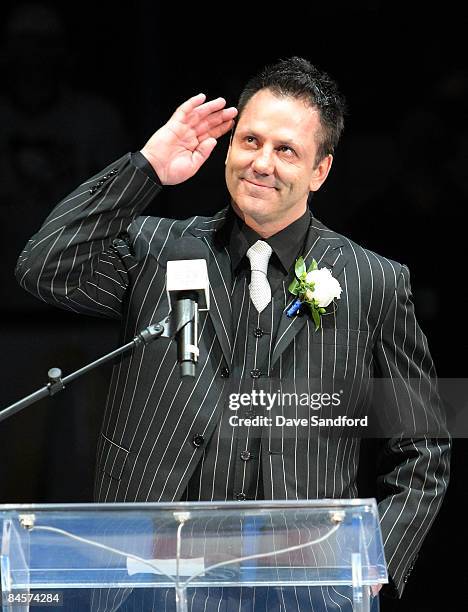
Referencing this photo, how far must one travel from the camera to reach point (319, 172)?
2908mm

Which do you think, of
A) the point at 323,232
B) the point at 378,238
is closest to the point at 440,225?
the point at 378,238

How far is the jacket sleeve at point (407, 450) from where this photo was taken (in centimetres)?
266

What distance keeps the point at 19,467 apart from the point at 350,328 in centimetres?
138

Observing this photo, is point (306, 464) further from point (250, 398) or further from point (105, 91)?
point (105, 91)

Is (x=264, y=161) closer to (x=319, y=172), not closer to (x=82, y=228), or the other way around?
(x=319, y=172)

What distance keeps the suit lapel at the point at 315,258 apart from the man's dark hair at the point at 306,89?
187 millimetres

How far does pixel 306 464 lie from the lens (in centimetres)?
267

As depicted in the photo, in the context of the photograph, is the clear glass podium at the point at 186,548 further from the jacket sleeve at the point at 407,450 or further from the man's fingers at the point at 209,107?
the man's fingers at the point at 209,107

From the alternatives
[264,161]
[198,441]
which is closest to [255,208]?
[264,161]

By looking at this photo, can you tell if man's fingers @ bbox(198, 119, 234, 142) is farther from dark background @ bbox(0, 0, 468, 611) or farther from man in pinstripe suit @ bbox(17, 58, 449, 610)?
dark background @ bbox(0, 0, 468, 611)

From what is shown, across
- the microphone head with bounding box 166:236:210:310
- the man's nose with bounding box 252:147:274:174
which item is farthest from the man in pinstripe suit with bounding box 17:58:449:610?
the microphone head with bounding box 166:236:210:310

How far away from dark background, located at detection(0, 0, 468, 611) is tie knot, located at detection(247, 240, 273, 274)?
Result: 74cm

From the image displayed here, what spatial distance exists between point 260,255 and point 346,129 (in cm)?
87

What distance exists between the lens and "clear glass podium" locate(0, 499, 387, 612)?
2023 millimetres
